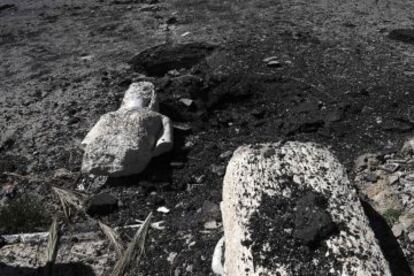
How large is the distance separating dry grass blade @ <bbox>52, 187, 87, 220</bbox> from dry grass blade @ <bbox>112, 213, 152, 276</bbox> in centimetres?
52

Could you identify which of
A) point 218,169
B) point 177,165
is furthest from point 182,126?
point 218,169

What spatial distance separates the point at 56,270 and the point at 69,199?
1.83 feet

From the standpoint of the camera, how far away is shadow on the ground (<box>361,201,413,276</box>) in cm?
251

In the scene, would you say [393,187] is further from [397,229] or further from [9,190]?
[9,190]

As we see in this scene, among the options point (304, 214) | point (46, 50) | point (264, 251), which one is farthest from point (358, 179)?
point (46, 50)

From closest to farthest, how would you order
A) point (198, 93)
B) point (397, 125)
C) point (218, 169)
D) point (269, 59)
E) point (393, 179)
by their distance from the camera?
point (393, 179) < point (218, 169) < point (397, 125) < point (198, 93) < point (269, 59)

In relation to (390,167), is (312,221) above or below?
above

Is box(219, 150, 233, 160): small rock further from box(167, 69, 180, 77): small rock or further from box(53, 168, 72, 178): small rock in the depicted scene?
box(167, 69, 180, 77): small rock

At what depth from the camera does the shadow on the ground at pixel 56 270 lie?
278cm

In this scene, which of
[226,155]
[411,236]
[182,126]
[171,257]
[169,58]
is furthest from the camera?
[169,58]

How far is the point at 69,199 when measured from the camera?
3.24 meters

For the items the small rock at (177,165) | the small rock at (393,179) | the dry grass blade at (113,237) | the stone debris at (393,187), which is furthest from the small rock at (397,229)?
the dry grass blade at (113,237)

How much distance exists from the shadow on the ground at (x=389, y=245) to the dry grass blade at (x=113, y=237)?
1.45 m

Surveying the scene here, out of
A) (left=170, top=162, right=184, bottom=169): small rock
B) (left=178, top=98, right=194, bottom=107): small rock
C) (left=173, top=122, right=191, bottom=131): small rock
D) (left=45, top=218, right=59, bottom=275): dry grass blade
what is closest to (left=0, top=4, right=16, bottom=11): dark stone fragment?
(left=178, top=98, right=194, bottom=107): small rock
